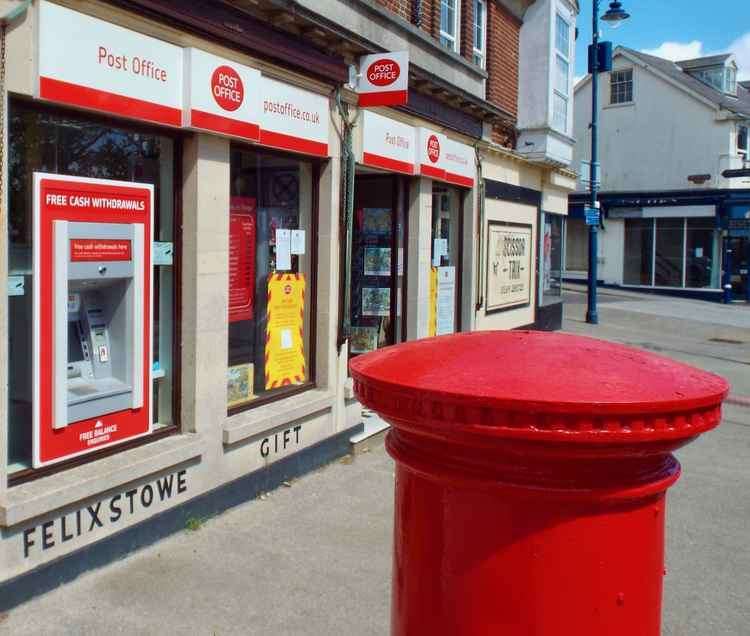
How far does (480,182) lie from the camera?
1084 centimetres

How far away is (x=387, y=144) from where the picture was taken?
802 cm

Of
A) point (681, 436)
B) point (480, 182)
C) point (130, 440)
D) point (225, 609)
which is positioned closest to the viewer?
point (681, 436)

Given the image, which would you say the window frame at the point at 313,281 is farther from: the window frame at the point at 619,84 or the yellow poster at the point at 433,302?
the window frame at the point at 619,84

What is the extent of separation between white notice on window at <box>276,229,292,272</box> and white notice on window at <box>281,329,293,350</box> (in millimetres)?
527

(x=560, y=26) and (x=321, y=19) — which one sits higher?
(x=560, y=26)

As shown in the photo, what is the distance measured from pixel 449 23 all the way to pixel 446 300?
12.1 feet

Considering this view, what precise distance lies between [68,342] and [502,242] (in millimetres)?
8392

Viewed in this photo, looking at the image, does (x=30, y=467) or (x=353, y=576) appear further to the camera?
(x=353, y=576)

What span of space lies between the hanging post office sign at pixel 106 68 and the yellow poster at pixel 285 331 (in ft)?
6.58

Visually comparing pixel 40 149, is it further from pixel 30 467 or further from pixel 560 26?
pixel 560 26

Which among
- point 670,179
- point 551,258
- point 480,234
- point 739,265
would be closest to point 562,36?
point 551,258

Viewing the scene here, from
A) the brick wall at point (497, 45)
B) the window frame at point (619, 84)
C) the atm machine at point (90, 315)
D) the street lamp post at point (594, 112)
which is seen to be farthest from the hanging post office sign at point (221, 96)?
the window frame at point (619, 84)

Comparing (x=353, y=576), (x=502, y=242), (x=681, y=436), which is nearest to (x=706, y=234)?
(x=502, y=242)

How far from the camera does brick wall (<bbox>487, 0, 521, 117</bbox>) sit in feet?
39.5
